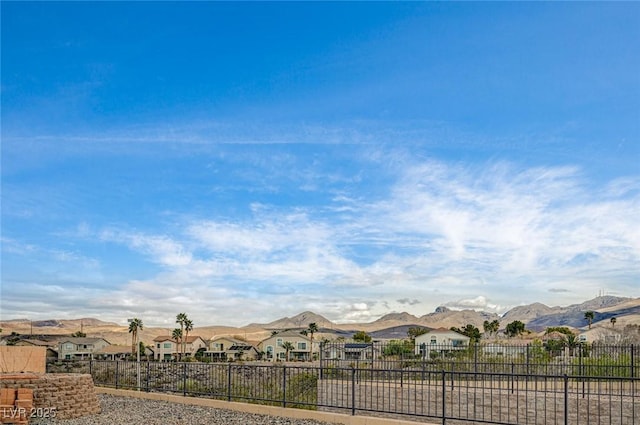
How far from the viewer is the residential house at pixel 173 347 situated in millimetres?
94569

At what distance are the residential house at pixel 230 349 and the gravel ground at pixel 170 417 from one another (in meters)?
76.4

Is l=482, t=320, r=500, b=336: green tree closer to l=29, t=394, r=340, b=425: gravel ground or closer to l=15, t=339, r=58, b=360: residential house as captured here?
l=15, t=339, r=58, b=360: residential house

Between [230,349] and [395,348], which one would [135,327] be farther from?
[230,349]

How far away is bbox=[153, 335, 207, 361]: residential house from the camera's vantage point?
310 ft

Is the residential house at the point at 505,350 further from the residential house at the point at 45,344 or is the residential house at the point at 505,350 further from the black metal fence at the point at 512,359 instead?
the residential house at the point at 45,344

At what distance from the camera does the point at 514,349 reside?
86.4 ft

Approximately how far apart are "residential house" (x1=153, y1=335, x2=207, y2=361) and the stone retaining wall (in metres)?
74.6

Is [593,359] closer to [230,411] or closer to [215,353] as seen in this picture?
[230,411]

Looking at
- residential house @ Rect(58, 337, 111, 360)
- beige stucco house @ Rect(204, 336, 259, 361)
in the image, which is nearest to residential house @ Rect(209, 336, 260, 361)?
beige stucco house @ Rect(204, 336, 259, 361)

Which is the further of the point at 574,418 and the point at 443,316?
the point at 443,316

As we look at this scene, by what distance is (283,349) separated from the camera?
96.4 metres

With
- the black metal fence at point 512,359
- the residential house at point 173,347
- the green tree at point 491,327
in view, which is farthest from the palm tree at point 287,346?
the black metal fence at point 512,359

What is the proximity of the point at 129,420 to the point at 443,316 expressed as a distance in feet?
618

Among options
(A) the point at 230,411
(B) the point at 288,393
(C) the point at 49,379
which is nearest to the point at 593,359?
(B) the point at 288,393
